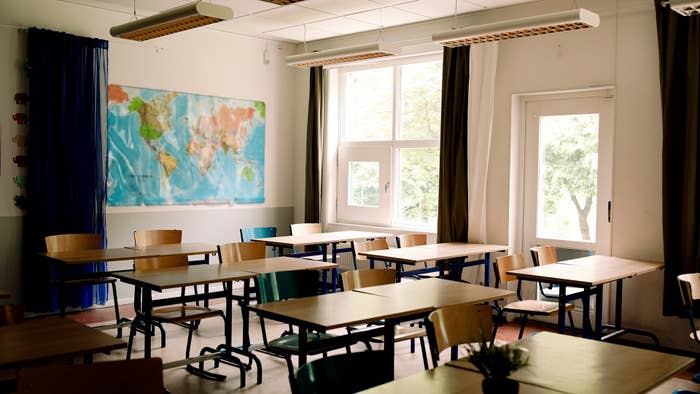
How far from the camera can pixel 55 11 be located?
22.2ft

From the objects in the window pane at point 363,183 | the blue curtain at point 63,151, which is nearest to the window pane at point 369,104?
the window pane at point 363,183

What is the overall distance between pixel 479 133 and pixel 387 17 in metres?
1.62

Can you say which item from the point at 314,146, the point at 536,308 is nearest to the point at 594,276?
the point at 536,308

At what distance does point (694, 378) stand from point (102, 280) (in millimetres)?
4754

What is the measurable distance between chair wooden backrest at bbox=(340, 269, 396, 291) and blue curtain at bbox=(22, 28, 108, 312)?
3.39 meters

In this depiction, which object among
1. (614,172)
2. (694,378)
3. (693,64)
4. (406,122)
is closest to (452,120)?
(406,122)

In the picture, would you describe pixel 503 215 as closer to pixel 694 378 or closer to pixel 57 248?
pixel 694 378

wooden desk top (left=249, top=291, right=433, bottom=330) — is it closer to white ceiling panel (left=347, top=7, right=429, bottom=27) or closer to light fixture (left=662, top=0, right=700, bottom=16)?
light fixture (left=662, top=0, right=700, bottom=16)

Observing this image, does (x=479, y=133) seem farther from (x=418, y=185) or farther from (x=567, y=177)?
(x=418, y=185)

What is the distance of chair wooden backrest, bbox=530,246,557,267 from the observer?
19.2 ft

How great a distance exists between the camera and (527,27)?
17.0ft

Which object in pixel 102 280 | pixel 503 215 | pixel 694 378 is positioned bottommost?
pixel 694 378

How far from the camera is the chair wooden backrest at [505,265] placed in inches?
218

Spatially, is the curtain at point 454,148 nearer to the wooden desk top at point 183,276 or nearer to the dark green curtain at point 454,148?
the dark green curtain at point 454,148
